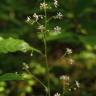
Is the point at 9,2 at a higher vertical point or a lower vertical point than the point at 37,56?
higher

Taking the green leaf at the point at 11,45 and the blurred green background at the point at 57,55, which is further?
the blurred green background at the point at 57,55

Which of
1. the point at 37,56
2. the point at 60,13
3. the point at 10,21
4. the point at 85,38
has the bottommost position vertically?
the point at 60,13

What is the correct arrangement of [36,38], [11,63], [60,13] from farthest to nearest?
[36,38], [11,63], [60,13]

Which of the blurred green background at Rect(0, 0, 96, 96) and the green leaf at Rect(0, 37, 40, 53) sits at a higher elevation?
the blurred green background at Rect(0, 0, 96, 96)

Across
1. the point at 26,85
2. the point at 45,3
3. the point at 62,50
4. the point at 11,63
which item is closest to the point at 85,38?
the point at 26,85

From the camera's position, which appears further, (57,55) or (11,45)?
(57,55)

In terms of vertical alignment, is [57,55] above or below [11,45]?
above

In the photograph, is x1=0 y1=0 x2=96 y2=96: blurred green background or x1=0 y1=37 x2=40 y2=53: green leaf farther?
x1=0 y1=0 x2=96 y2=96: blurred green background

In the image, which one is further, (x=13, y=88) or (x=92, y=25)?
(x=92, y=25)

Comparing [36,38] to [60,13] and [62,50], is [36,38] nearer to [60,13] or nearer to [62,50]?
[62,50]

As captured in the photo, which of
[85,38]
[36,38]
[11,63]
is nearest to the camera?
[85,38]

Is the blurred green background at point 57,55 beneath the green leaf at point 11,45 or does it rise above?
above
